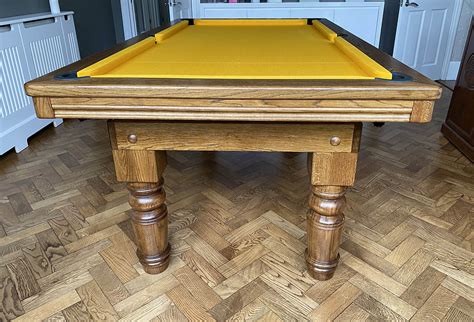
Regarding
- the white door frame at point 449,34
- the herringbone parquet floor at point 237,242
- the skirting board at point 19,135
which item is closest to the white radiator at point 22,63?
the skirting board at point 19,135

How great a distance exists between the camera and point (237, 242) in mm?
1543

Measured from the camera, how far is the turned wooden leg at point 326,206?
110 cm

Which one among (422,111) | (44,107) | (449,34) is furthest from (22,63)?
(449,34)

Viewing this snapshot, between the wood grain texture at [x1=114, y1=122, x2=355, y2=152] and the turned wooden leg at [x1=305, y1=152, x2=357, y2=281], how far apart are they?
5cm

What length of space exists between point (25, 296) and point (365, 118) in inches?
50.4

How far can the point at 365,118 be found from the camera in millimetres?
940

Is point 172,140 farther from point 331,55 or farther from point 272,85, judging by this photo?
point 331,55

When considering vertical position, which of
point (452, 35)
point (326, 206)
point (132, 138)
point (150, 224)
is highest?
point (132, 138)

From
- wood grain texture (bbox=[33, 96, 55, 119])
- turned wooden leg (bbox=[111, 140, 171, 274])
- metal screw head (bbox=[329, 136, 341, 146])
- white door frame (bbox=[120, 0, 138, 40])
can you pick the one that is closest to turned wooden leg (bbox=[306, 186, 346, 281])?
metal screw head (bbox=[329, 136, 341, 146])

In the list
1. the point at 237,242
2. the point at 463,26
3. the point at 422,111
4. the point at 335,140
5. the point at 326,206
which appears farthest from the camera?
the point at 463,26

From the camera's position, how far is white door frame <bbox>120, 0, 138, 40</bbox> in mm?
4094

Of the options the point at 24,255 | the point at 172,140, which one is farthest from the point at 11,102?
the point at 172,140

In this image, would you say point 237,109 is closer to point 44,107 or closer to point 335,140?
point 335,140

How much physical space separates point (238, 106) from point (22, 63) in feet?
7.22
